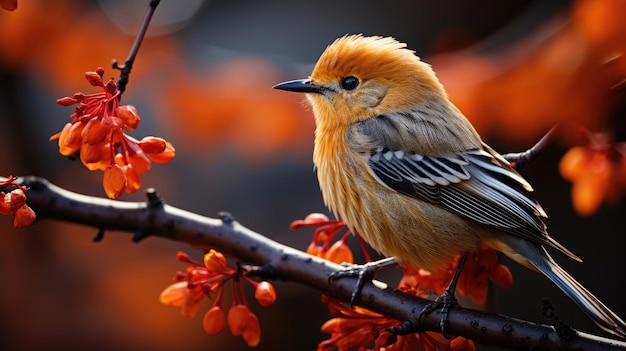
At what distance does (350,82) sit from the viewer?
2.91 metres

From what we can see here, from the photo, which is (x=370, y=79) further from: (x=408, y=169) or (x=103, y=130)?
(x=103, y=130)

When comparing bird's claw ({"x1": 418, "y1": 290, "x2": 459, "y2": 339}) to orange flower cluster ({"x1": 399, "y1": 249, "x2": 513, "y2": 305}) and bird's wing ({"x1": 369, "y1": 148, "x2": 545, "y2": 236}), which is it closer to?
orange flower cluster ({"x1": 399, "y1": 249, "x2": 513, "y2": 305})

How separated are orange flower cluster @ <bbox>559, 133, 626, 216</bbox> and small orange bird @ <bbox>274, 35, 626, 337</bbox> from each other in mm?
267

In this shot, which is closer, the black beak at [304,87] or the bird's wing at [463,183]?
the bird's wing at [463,183]

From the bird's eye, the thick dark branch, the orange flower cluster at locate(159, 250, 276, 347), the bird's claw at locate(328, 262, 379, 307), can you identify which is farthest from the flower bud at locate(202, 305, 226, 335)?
the bird's eye

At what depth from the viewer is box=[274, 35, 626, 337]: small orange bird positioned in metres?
2.52

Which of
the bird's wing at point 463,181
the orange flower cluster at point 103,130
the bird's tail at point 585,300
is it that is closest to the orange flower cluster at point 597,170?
the bird's wing at point 463,181

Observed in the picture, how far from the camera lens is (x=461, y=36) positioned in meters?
6.46

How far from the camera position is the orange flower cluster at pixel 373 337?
7.11ft

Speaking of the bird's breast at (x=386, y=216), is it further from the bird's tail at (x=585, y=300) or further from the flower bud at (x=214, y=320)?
the flower bud at (x=214, y=320)

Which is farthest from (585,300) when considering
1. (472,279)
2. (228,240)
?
(228,240)

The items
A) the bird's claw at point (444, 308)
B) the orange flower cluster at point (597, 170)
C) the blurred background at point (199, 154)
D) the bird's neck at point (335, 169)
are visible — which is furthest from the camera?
the blurred background at point (199, 154)

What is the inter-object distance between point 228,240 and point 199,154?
10.8 ft

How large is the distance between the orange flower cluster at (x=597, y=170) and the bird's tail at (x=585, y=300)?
408 millimetres
